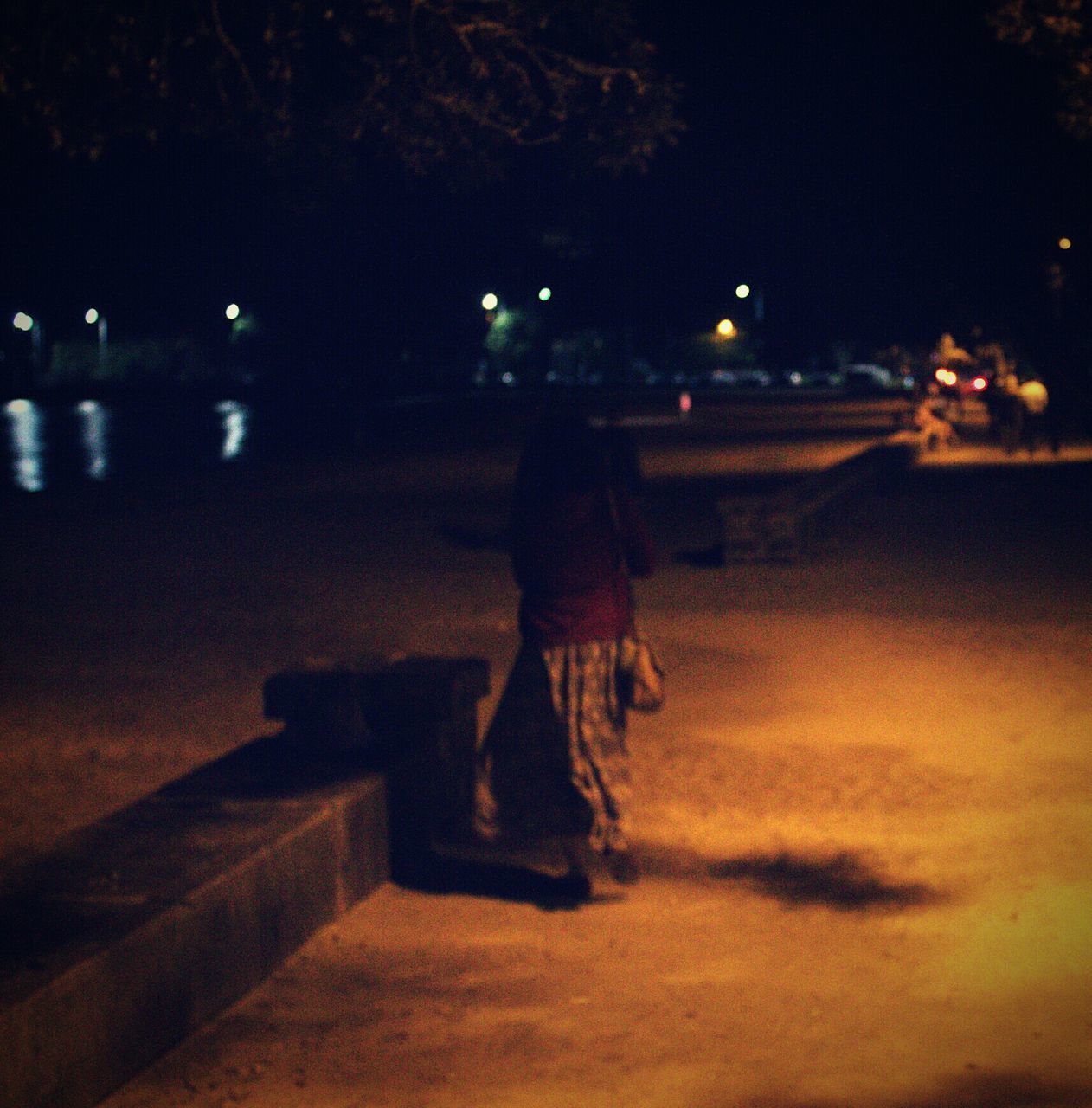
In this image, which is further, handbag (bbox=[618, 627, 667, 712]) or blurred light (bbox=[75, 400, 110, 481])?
blurred light (bbox=[75, 400, 110, 481])

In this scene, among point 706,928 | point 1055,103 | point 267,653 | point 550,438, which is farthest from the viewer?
point 1055,103

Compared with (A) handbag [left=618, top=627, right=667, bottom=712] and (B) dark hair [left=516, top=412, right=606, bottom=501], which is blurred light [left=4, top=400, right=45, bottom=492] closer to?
(B) dark hair [left=516, top=412, right=606, bottom=501]

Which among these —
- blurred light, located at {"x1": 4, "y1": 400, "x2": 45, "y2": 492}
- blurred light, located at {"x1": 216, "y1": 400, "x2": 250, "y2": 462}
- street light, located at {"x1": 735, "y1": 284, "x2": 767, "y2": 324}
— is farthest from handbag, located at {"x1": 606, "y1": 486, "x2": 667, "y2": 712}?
street light, located at {"x1": 735, "y1": 284, "x2": 767, "y2": 324}

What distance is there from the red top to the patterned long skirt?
0.08 metres

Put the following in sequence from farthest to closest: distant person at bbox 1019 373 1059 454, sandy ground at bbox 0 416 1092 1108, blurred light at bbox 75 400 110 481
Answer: distant person at bbox 1019 373 1059 454 < blurred light at bbox 75 400 110 481 < sandy ground at bbox 0 416 1092 1108

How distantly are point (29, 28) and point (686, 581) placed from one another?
7.64 meters

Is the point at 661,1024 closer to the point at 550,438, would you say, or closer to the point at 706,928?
the point at 706,928

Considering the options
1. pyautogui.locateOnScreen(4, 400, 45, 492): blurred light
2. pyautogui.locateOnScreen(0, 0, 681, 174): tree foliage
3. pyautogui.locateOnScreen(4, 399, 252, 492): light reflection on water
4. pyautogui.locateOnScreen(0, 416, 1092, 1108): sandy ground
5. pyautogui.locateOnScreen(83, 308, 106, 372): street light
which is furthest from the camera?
pyautogui.locateOnScreen(83, 308, 106, 372): street light

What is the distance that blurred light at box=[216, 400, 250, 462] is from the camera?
41719 mm

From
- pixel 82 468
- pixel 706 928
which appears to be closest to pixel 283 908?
pixel 706 928

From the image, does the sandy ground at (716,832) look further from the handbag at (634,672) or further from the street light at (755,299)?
the street light at (755,299)

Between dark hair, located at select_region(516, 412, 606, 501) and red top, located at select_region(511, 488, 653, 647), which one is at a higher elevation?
dark hair, located at select_region(516, 412, 606, 501)

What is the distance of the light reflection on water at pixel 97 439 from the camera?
3450 centimetres

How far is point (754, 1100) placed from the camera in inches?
182
